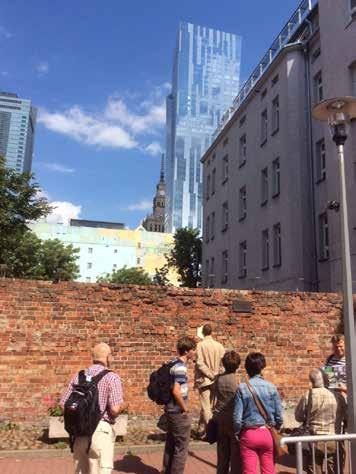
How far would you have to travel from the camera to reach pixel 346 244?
546 cm

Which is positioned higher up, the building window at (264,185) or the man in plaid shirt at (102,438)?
the building window at (264,185)

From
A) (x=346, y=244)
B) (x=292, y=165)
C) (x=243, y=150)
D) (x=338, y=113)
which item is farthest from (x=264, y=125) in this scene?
(x=346, y=244)

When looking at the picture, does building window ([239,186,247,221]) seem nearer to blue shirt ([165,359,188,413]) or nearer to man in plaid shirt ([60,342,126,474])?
blue shirt ([165,359,188,413])

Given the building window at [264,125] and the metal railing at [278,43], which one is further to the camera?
the building window at [264,125]

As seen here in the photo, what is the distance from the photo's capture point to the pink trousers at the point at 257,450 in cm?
454

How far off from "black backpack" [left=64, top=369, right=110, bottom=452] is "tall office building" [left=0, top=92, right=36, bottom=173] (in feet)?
395

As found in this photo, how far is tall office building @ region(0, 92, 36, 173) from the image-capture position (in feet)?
413

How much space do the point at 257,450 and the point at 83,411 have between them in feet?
5.67

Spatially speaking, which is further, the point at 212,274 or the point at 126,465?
the point at 212,274

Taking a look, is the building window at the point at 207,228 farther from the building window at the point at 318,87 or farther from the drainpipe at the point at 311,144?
the building window at the point at 318,87

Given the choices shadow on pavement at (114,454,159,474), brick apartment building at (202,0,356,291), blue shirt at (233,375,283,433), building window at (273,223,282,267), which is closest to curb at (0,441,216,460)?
shadow on pavement at (114,454,159,474)

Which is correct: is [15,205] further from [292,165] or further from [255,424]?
[255,424]

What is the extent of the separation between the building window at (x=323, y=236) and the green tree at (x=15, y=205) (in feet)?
37.6

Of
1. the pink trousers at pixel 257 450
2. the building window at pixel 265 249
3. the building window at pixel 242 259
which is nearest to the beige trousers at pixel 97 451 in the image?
the pink trousers at pixel 257 450
